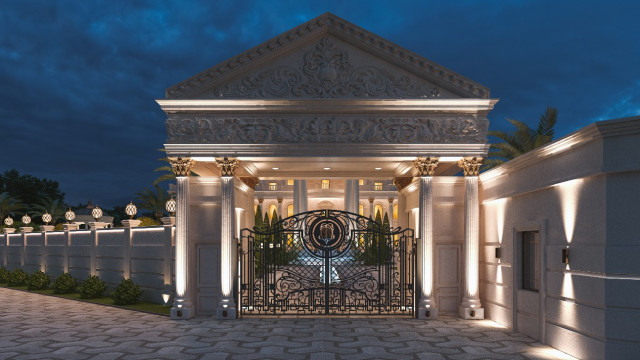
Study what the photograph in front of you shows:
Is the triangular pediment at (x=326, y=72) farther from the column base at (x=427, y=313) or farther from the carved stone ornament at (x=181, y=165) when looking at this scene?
the column base at (x=427, y=313)

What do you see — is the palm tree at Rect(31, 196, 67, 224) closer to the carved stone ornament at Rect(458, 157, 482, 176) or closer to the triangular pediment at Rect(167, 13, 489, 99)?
the triangular pediment at Rect(167, 13, 489, 99)

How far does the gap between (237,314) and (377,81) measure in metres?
7.01

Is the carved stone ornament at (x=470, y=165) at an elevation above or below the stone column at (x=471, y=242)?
above

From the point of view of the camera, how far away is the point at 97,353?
8.45 metres

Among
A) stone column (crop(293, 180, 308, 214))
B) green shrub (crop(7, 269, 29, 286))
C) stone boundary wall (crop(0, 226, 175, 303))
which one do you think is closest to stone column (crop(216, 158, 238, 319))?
stone boundary wall (crop(0, 226, 175, 303))

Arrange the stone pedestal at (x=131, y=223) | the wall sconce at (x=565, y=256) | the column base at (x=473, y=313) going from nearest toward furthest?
1. the wall sconce at (x=565, y=256)
2. the column base at (x=473, y=313)
3. the stone pedestal at (x=131, y=223)

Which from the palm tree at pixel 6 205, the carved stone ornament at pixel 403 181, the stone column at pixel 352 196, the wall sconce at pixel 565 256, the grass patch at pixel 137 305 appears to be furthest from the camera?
the palm tree at pixel 6 205

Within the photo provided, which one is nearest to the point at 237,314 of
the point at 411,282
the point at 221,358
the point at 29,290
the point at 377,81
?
the point at 221,358

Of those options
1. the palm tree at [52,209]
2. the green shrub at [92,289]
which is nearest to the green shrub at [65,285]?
the green shrub at [92,289]

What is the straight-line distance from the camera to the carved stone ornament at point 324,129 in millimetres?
11891

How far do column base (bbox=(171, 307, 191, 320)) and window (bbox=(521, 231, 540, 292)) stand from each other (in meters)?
8.06

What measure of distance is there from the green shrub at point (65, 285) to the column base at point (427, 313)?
42.8 ft

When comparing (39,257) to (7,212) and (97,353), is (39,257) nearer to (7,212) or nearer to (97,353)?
(97,353)

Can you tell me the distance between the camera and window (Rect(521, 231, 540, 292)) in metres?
9.70
